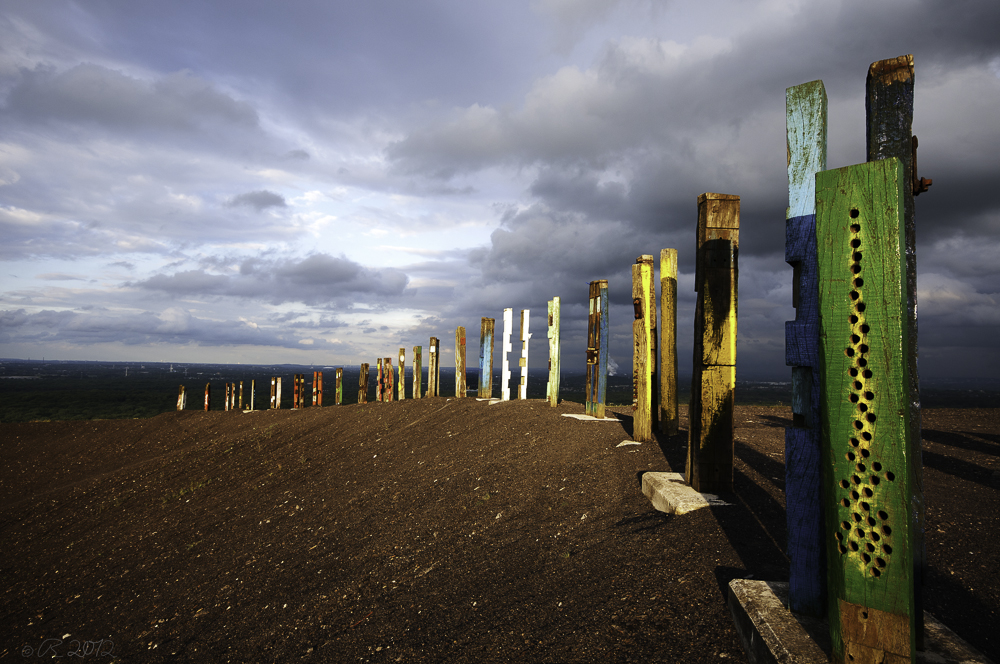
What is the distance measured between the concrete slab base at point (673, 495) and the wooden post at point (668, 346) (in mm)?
2273

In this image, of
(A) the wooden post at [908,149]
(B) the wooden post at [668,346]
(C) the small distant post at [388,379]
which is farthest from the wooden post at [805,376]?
(C) the small distant post at [388,379]

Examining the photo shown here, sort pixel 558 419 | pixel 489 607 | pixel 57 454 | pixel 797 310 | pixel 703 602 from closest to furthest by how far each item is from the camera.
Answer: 1. pixel 797 310
2. pixel 703 602
3. pixel 489 607
4. pixel 558 419
5. pixel 57 454

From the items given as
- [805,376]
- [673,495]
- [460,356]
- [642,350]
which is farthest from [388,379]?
[805,376]

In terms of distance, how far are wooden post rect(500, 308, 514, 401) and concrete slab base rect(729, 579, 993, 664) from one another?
10.1 metres

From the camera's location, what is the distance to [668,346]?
309 inches

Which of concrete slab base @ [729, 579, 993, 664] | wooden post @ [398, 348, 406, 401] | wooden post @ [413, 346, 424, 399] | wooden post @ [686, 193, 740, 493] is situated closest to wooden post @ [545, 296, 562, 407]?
wooden post @ [686, 193, 740, 493]

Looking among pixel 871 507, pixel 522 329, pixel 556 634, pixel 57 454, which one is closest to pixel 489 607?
pixel 556 634

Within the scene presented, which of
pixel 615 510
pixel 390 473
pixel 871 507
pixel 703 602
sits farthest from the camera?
pixel 390 473

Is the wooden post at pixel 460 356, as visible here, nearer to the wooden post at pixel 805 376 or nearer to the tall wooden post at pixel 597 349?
the tall wooden post at pixel 597 349

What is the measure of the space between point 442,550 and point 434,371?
12212mm

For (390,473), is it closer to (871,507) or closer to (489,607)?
(489,607)

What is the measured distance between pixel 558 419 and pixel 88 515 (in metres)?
9.23

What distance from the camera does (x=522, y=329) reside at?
13.3 m

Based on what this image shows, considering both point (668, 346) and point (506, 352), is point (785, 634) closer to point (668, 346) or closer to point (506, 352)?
point (668, 346)
